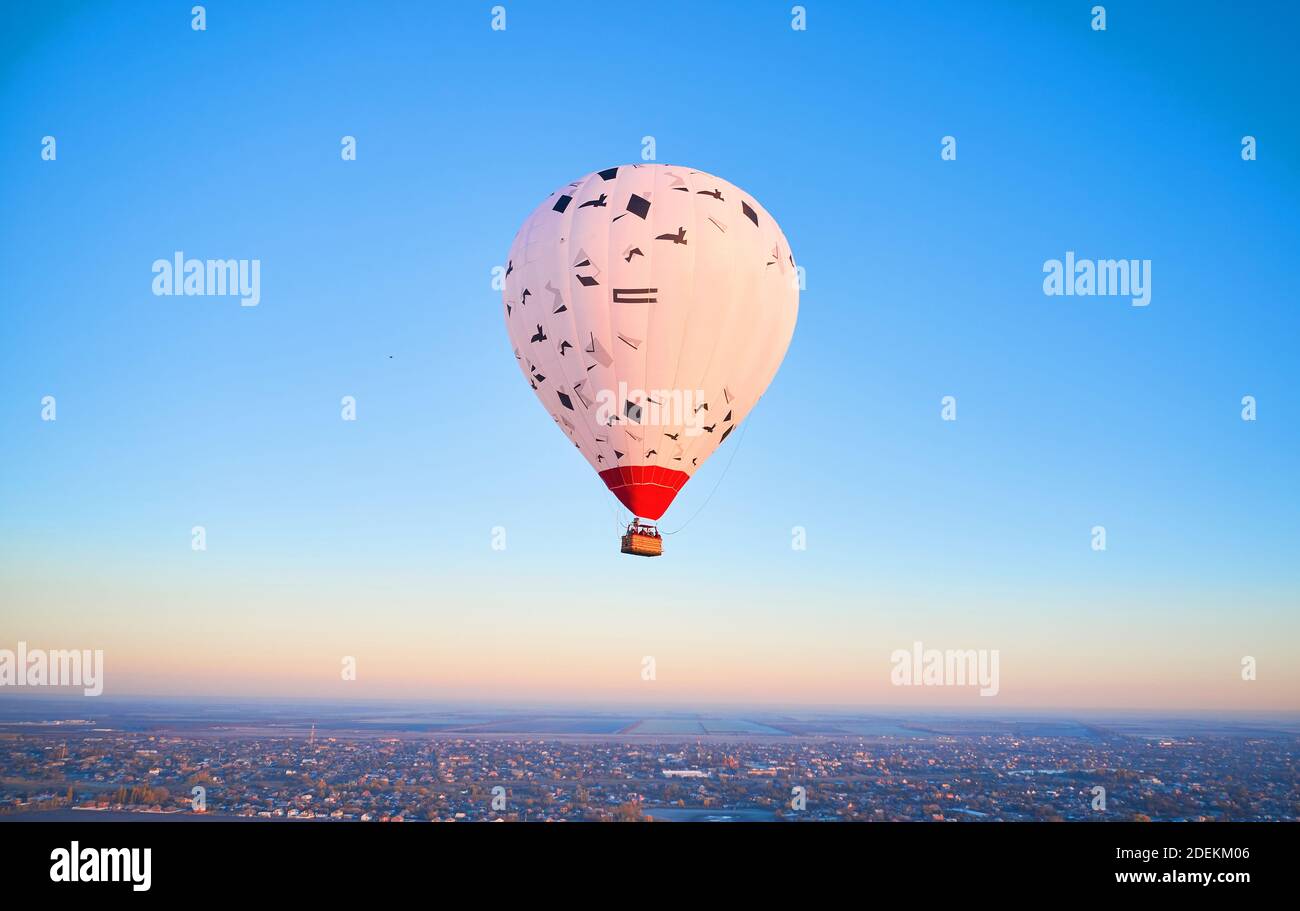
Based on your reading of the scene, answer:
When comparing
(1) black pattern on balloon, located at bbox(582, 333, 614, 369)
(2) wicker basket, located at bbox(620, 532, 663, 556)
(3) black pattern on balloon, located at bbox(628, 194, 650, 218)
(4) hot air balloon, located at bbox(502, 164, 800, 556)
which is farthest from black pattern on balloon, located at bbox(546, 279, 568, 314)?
(2) wicker basket, located at bbox(620, 532, 663, 556)

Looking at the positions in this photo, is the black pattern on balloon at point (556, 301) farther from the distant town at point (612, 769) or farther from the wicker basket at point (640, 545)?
the distant town at point (612, 769)

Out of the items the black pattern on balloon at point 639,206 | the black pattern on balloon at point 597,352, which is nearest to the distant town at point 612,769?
the black pattern on balloon at point 597,352

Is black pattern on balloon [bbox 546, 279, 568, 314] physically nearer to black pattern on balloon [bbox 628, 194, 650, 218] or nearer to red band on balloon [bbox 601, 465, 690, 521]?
black pattern on balloon [bbox 628, 194, 650, 218]

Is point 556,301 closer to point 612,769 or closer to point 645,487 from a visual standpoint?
point 645,487

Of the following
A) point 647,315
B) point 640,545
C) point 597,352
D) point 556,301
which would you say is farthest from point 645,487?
point 556,301

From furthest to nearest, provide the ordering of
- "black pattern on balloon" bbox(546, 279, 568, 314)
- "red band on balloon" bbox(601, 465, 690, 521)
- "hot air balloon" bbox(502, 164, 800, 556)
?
"red band on balloon" bbox(601, 465, 690, 521), "black pattern on balloon" bbox(546, 279, 568, 314), "hot air balloon" bbox(502, 164, 800, 556)
